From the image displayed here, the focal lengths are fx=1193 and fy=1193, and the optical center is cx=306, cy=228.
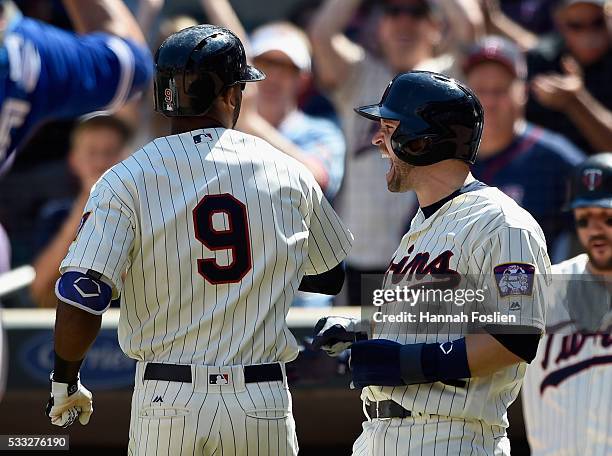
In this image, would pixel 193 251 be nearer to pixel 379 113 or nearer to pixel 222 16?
pixel 379 113

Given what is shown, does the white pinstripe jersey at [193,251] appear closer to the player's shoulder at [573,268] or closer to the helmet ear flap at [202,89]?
the helmet ear flap at [202,89]

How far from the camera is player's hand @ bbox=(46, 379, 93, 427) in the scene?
275 centimetres

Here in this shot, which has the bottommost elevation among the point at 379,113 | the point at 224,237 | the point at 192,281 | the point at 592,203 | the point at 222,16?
the point at 192,281

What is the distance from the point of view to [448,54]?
20.5 feet

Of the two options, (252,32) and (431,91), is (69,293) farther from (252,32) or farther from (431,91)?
(252,32)

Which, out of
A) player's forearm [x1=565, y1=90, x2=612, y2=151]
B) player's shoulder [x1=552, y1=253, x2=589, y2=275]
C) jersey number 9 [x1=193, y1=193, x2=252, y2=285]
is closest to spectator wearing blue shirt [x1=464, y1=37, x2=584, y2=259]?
player's forearm [x1=565, y1=90, x2=612, y2=151]

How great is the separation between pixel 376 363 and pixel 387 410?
0.14 metres

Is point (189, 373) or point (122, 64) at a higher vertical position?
point (122, 64)

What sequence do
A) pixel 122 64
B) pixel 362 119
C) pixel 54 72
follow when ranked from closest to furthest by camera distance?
pixel 54 72 → pixel 122 64 → pixel 362 119

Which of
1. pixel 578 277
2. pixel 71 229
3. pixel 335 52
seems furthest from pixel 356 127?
pixel 578 277

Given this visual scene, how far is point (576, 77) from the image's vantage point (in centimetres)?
625

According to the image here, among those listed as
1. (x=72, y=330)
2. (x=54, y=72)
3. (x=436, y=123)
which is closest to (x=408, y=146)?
(x=436, y=123)

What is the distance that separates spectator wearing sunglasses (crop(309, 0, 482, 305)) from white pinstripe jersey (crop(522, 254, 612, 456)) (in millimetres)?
2025

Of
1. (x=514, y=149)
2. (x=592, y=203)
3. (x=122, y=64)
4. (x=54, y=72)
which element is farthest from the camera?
(x=514, y=149)
